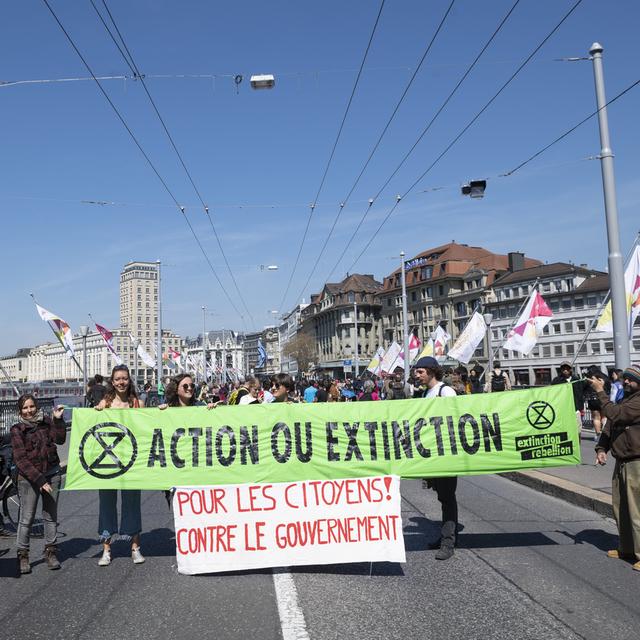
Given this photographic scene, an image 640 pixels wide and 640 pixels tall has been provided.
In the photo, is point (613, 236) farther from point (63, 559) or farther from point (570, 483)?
point (63, 559)

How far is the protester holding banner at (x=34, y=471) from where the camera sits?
246 inches

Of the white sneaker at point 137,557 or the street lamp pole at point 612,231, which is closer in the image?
the white sneaker at point 137,557

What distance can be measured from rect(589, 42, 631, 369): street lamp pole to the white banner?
22.0 ft

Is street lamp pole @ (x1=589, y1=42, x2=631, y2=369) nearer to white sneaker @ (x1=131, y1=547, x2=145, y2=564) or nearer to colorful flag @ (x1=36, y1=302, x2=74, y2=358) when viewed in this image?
white sneaker @ (x1=131, y1=547, x2=145, y2=564)

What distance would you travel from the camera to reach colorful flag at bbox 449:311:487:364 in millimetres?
26519

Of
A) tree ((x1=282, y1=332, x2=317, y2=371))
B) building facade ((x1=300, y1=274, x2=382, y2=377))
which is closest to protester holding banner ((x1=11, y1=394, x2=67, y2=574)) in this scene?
building facade ((x1=300, y1=274, x2=382, y2=377))

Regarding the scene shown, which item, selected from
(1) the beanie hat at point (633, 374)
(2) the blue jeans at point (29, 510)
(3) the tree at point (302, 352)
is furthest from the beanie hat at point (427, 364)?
(3) the tree at point (302, 352)

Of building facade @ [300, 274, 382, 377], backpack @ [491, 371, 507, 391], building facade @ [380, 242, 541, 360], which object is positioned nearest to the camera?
backpack @ [491, 371, 507, 391]

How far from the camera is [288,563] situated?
5992 millimetres

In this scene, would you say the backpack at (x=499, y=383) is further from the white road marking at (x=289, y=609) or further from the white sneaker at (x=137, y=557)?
the white sneaker at (x=137, y=557)

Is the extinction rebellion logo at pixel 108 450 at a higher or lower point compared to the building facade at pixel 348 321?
lower

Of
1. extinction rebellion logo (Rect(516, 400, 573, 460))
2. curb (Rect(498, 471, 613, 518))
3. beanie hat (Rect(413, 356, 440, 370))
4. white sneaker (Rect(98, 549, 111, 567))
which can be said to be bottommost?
curb (Rect(498, 471, 613, 518))

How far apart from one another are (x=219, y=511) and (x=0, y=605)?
6.17ft

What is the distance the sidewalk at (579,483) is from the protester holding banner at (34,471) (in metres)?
6.18
